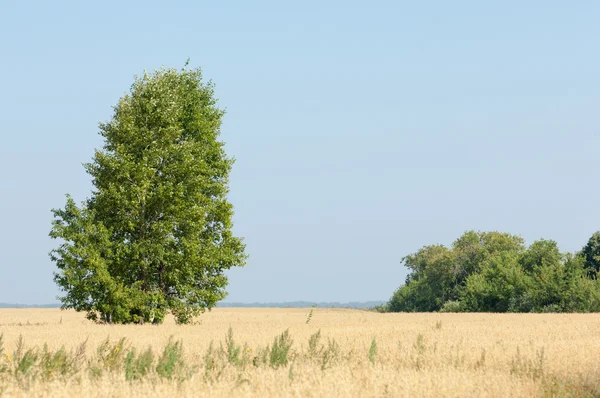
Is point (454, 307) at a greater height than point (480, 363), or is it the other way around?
point (454, 307)

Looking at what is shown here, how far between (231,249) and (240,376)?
28.2m

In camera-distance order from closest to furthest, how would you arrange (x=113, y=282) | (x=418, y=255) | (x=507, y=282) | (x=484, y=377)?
(x=484, y=377) < (x=113, y=282) < (x=507, y=282) < (x=418, y=255)

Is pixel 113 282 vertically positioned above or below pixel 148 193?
below

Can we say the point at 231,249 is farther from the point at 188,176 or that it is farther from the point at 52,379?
the point at 52,379

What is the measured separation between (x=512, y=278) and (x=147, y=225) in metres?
48.2

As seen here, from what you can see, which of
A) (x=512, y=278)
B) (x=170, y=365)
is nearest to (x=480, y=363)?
(x=170, y=365)

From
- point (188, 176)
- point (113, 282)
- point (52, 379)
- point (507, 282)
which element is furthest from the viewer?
point (507, 282)

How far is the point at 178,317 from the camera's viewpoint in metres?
39.8

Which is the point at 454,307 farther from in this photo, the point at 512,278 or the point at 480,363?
the point at 480,363

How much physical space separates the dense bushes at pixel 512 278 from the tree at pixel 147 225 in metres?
40.2

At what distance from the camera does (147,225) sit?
3828cm

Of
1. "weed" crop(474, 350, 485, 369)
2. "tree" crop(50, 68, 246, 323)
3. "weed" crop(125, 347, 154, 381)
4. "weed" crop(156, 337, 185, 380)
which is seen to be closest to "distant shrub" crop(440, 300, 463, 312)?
"tree" crop(50, 68, 246, 323)

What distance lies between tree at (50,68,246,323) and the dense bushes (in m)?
40.2

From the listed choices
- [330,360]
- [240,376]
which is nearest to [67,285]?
[330,360]
